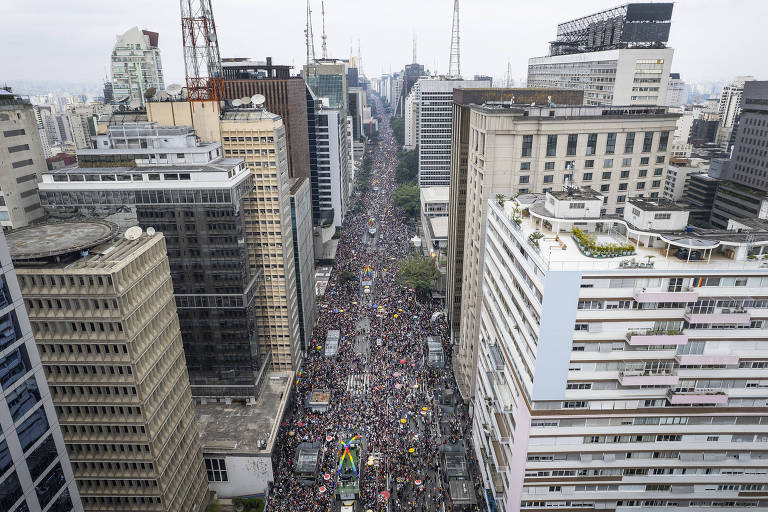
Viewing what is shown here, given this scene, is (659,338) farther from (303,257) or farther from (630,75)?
(630,75)

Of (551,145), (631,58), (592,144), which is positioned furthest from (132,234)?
(631,58)

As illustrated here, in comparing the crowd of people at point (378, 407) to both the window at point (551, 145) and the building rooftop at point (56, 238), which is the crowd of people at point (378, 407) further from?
the window at point (551, 145)

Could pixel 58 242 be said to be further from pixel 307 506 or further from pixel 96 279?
pixel 307 506

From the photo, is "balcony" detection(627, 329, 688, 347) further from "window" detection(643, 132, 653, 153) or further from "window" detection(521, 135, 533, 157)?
"window" detection(643, 132, 653, 153)

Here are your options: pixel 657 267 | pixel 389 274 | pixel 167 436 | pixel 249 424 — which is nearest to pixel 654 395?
pixel 657 267

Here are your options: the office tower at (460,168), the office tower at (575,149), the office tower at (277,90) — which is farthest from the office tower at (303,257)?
the office tower at (575,149)

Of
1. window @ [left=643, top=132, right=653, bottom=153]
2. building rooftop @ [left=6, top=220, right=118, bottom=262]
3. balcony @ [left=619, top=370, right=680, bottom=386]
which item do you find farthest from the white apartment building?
building rooftop @ [left=6, top=220, right=118, bottom=262]
